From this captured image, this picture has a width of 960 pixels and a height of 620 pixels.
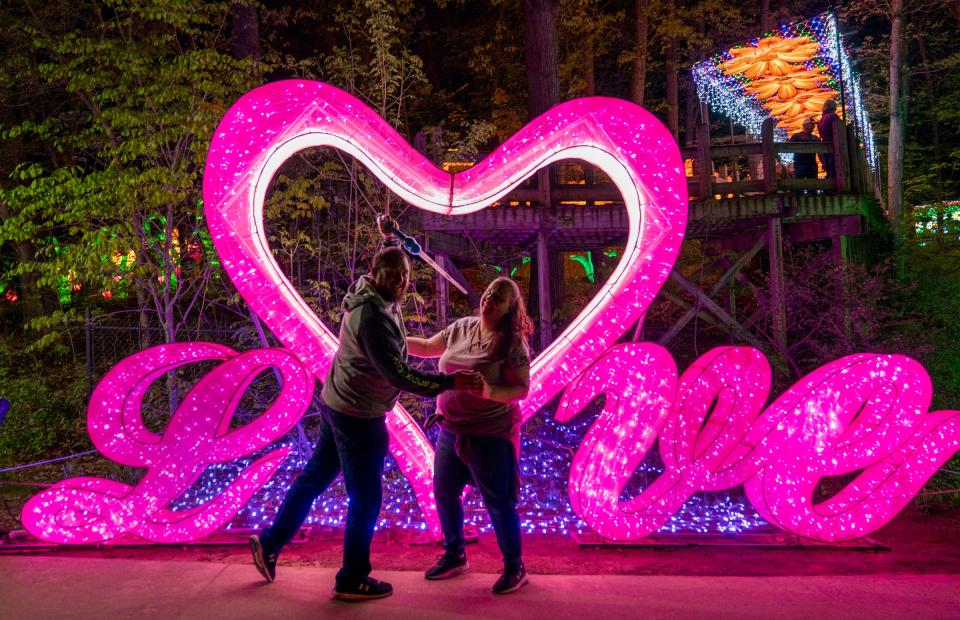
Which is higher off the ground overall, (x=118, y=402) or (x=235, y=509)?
(x=118, y=402)

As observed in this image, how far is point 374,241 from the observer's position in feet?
22.7

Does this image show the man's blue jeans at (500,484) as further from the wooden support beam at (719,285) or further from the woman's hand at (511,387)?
the wooden support beam at (719,285)

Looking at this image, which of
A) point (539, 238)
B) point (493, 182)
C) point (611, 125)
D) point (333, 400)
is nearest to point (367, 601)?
point (333, 400)

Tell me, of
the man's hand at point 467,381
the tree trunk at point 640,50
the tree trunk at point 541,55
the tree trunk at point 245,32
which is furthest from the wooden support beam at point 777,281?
the tree trunk at point 245,32

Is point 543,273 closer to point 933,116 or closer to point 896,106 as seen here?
point 896,106

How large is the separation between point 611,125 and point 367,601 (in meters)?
3.07

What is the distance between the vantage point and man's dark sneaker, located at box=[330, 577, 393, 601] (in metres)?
3.45

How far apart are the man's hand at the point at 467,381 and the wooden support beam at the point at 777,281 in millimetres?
5864

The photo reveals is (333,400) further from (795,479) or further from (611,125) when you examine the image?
(795,479)

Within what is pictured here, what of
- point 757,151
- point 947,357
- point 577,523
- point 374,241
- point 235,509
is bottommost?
point 577,523

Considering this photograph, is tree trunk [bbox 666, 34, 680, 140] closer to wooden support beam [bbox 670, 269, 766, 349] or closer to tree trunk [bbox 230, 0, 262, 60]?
wooden support beam [bbox 670, 269, 766, 349]

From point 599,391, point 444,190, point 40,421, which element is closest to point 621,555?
point 599,391

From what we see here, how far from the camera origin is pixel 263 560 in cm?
361

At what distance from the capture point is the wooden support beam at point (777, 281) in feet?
27.7
